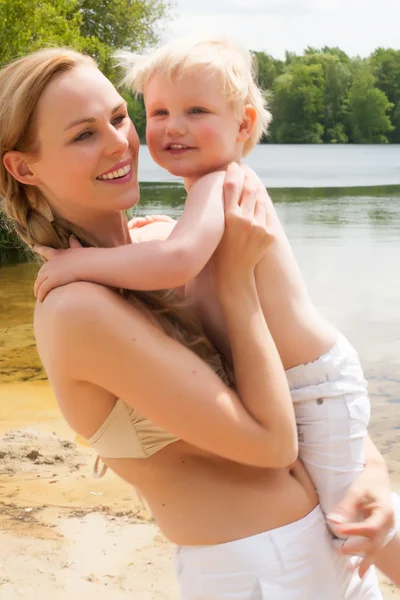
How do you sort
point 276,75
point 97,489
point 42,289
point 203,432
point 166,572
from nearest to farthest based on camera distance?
point 203,432 < point 42,289 < point 166,572 < point 97,489 < point 276,75

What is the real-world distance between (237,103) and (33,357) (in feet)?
21.7

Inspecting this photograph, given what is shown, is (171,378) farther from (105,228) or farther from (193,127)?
(193,127)

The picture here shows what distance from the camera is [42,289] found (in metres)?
1.77

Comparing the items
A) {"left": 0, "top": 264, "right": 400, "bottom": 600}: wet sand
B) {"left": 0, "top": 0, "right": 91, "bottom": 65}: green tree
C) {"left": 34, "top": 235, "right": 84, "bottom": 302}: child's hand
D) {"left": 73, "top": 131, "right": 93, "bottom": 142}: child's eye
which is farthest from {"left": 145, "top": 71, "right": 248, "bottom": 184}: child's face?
{"left": 0, "top": 0, "right": 91, "bottom": 65}: green tree

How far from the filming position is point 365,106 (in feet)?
187

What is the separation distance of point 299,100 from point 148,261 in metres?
53.8

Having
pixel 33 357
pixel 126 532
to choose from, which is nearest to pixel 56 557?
pixel 126 532

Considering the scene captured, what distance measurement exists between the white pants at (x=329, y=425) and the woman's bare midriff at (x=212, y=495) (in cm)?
8

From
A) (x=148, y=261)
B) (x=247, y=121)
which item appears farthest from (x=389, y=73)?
(x=148, y=261)

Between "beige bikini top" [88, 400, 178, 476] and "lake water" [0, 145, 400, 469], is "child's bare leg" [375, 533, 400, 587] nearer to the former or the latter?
"beige bikini top" [88, 400, 178, 476]

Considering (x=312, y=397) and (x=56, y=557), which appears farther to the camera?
(x=56, y=557)

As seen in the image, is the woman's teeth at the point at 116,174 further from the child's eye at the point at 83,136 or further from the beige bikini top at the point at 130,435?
the beige bikini top at the point at 130,435

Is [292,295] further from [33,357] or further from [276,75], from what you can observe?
[276,75]

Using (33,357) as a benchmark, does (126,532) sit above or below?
above
